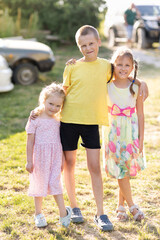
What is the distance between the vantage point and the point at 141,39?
14352mm

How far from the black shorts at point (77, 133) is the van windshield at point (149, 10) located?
41.9 ft

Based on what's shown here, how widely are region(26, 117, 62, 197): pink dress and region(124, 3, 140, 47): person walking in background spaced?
12.1 metres

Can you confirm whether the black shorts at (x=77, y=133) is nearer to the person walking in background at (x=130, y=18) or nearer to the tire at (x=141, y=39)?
the tire at (x=141, y=39)

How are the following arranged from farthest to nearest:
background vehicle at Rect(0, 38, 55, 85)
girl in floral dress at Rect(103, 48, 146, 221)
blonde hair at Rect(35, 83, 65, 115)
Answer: background vehicle at Rect(0, 38, 55, 85)
girl in floral dress at Rect(103, 48, 146, 221)
blonde hair at Rect(35, 83, 65, 115)

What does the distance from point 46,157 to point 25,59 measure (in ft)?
18.9

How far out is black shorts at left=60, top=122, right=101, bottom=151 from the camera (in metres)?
2.94

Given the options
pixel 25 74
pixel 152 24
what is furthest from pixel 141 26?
pixel 25 74

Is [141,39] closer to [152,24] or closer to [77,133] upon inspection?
[152,24]

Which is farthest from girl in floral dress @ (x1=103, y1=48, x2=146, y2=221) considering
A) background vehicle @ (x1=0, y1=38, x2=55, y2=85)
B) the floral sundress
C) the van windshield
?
the van windshield

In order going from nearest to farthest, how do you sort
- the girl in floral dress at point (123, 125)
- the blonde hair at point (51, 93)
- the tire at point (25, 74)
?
the blonde hair at point (51, 93) → the girl in floral dress at point (123, 125) → the tire at point (25, 74)

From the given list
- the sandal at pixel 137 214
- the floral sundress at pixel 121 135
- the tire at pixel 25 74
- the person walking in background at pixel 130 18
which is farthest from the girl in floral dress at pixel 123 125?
the person walking in background at pixel 130 18

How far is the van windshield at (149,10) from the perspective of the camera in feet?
48.7

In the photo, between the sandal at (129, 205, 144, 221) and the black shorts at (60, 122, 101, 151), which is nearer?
the black shorts at (60, 122, 101, 151)

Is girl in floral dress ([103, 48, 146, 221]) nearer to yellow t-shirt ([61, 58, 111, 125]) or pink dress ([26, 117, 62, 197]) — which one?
yellow t-shirt ([61, 58, 111, 125])
